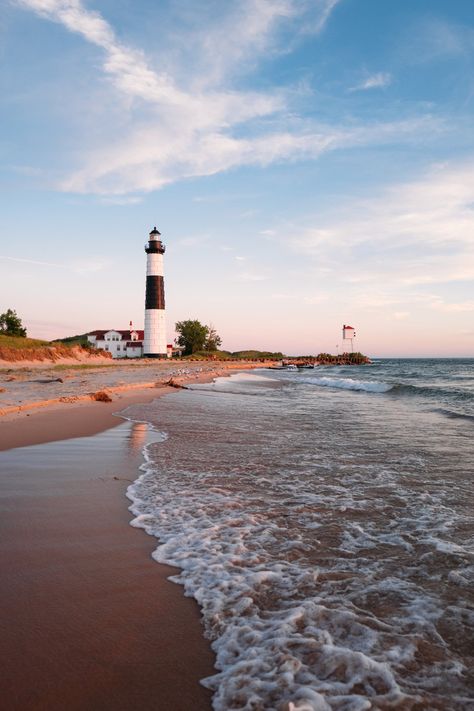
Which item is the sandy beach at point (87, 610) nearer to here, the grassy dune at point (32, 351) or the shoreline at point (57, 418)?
the shoreline at point (57, 418)

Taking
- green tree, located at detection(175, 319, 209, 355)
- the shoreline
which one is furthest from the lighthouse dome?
the shoreline

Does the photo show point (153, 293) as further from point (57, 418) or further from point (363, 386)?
point (57, 418)

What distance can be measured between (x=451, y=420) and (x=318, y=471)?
8644 mm

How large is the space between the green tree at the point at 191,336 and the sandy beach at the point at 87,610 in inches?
3795

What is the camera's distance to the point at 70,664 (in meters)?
2.50

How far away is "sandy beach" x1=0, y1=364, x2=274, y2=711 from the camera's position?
2322mm

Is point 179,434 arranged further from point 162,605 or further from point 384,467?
point 162,605

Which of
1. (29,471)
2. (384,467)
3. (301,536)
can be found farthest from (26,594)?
(384,467)

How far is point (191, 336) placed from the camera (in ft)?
336

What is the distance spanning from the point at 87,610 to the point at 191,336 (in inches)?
3937

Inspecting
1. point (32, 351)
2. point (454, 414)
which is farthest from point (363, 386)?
point (32, 351)

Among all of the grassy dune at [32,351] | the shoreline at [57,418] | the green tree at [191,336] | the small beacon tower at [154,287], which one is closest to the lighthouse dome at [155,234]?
the small beacon tower at [154,287]

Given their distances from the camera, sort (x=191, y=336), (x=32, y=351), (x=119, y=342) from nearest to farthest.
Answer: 1. (x=32, y=351)
2. (x=119, y=342)
3. (x=191, y=336)

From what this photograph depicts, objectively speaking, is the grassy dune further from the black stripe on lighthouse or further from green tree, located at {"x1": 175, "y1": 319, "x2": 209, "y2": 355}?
green tree, located at {"x1": 175, "y1": 319, "x2": 209, "y2": 355}
